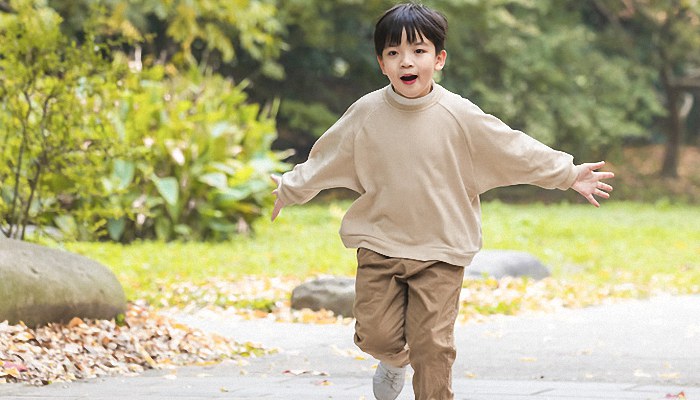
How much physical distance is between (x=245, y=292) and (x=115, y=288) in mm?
2621

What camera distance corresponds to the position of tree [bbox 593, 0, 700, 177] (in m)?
26.9

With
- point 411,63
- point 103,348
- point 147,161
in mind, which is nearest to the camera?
point 411,63

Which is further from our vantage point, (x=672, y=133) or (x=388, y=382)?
(x=672, y=133)

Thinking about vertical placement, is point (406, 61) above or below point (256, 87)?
below

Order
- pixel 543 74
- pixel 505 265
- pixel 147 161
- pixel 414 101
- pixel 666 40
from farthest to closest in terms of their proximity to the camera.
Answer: pixel 666 40 < pixel 543 74 < pixel 147 161 < pixel 505 265 < pixel 414 101

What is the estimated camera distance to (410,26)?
14.2 ft

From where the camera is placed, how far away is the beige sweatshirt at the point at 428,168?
441 cm

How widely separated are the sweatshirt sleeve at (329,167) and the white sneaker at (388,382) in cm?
70

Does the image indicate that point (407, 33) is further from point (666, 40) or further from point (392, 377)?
point (666, 40)

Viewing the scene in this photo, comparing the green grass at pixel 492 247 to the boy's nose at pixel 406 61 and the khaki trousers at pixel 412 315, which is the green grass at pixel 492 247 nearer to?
the khaki trousers at pixel 412 315

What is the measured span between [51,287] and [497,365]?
8.12 ft

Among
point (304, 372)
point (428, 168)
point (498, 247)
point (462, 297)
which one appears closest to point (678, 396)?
point (428, 168)

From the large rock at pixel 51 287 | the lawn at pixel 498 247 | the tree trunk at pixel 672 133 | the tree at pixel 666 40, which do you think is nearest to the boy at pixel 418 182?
the large rock at pixel 51 287

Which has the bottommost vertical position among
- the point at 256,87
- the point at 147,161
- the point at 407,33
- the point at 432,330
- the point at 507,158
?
the point at 432,330
